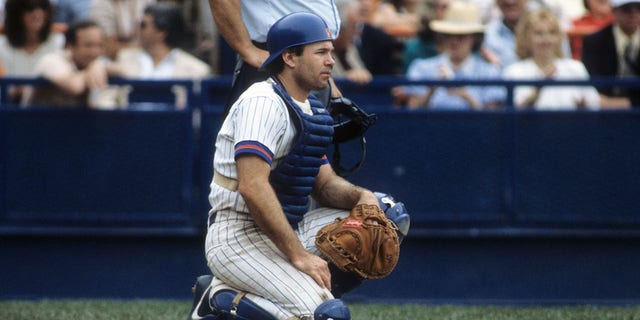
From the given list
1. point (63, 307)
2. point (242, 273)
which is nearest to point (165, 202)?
point (63, 307)

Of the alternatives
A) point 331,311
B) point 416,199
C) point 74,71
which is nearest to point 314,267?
point 331,311

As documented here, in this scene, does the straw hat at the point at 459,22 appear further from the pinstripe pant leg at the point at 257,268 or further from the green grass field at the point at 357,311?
the pinstripe pant leg at the point at 257,268

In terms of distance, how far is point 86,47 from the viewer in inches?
306

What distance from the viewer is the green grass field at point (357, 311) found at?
6.70m

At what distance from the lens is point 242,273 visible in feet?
15.7

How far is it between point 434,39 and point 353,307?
281 centimetres

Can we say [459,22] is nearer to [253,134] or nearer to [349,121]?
[349,121]

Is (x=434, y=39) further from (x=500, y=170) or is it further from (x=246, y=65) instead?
(x=246, y=65)

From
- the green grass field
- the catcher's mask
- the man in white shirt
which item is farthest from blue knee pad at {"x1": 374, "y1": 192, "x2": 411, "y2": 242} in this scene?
the man in white shirt

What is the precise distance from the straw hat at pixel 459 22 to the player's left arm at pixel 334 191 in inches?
153

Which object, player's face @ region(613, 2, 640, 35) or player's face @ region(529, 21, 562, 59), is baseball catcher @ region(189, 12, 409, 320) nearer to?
player's face @ region(529, 21, 562, 59)

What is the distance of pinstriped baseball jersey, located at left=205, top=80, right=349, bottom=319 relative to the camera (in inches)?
182

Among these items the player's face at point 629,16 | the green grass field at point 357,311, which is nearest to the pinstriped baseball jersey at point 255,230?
the green grass field at point 357,311

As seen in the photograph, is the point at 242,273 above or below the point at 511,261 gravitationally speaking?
above
